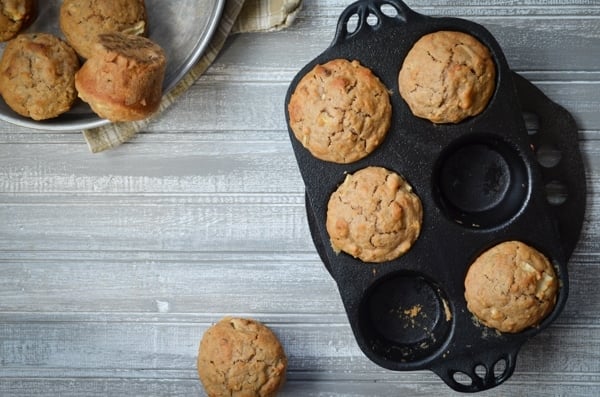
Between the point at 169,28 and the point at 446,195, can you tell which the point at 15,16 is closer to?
the point at 169,28

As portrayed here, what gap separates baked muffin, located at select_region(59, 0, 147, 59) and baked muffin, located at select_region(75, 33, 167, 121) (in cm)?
5

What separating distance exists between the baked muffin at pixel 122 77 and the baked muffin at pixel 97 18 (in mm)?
46

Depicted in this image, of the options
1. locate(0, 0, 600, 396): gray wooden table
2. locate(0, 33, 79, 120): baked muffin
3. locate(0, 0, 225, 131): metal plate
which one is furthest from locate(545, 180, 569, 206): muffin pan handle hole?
locate(0, 33, 79, 120): baked muffin

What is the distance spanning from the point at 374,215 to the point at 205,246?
72cm

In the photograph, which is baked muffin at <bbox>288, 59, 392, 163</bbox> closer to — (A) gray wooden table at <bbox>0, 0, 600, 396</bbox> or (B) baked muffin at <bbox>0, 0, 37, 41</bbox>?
(A) gray wooden table at <bbox>0, 0, 600, 396</bbox>

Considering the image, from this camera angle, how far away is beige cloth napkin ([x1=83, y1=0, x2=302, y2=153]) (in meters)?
2.63

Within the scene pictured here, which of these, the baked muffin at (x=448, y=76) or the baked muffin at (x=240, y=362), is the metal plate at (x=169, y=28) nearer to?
the baked muffin at (x=448, y=76)

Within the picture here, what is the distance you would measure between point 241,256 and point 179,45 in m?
0.77

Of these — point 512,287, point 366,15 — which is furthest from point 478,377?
point 366,15

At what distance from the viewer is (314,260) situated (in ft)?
9.18

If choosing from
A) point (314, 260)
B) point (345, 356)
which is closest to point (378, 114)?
point (314, 260)

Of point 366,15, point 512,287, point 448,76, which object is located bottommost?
point 512,287

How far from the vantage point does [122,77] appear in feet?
7.68

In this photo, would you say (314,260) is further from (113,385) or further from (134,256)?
(113,385)
